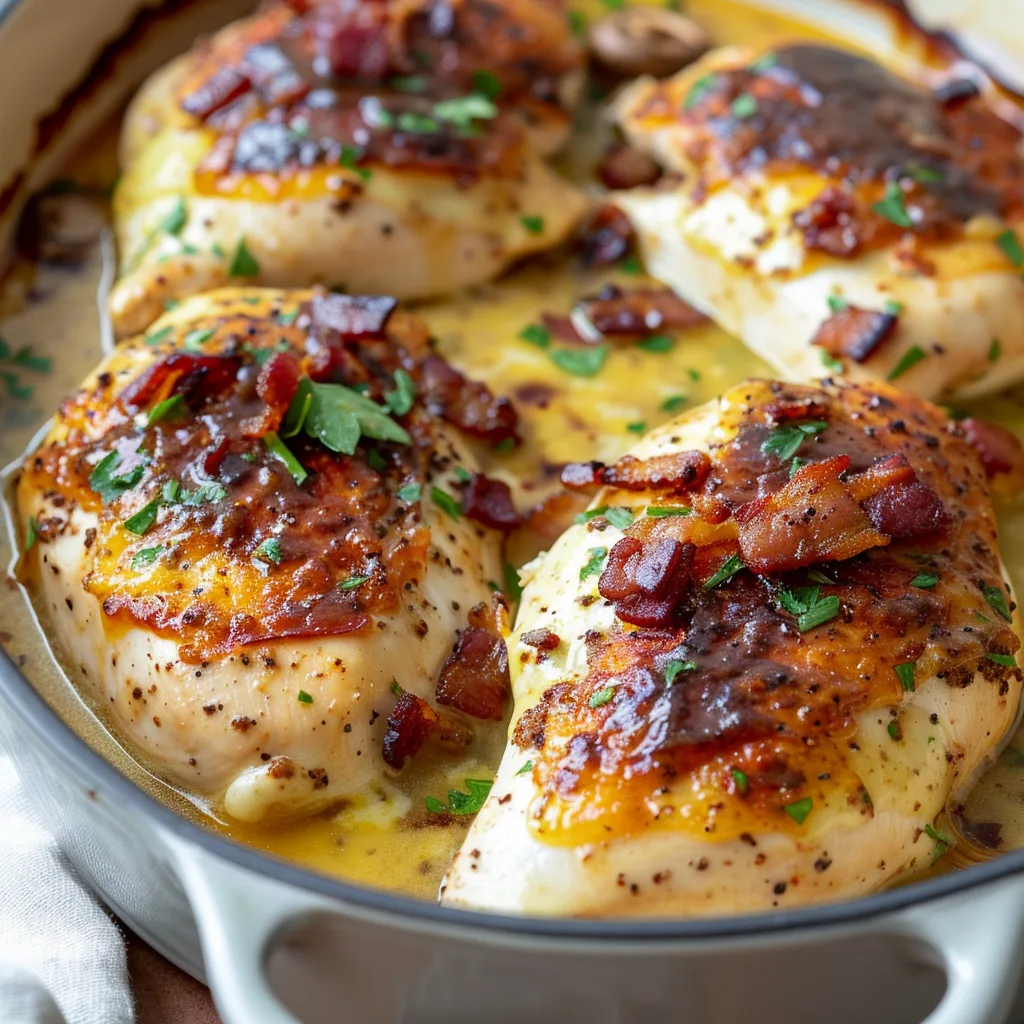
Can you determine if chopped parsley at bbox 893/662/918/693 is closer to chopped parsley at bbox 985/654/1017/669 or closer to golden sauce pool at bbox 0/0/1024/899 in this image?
chopped parsley at bbox 985/654/1017/669

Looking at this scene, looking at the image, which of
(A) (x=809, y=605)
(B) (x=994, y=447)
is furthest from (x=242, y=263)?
(B) (x=994, y=447)

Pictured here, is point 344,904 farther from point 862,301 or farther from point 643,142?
point 643,142

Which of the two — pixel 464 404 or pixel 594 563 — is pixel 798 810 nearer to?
pixel 594 563

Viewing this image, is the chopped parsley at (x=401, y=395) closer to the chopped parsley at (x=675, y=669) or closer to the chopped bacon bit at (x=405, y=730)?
the chopped bacon bit at (x=405, y=730)

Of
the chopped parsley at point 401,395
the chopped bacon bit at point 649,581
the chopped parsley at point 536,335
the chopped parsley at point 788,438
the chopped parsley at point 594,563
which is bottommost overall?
the chopped parsley at point 536,335

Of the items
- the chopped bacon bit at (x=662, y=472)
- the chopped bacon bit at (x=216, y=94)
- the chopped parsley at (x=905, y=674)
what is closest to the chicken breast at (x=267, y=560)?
the chopped bacon bit at (x=662, y=472)

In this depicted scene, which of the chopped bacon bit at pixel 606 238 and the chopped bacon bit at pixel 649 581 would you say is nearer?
the chopped bacon bit at pixel 649 581

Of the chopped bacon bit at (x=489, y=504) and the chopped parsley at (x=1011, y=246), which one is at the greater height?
the chopped bacon bit at (x=489, y=504)

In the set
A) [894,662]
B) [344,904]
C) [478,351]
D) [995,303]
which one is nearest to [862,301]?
[995,303]
